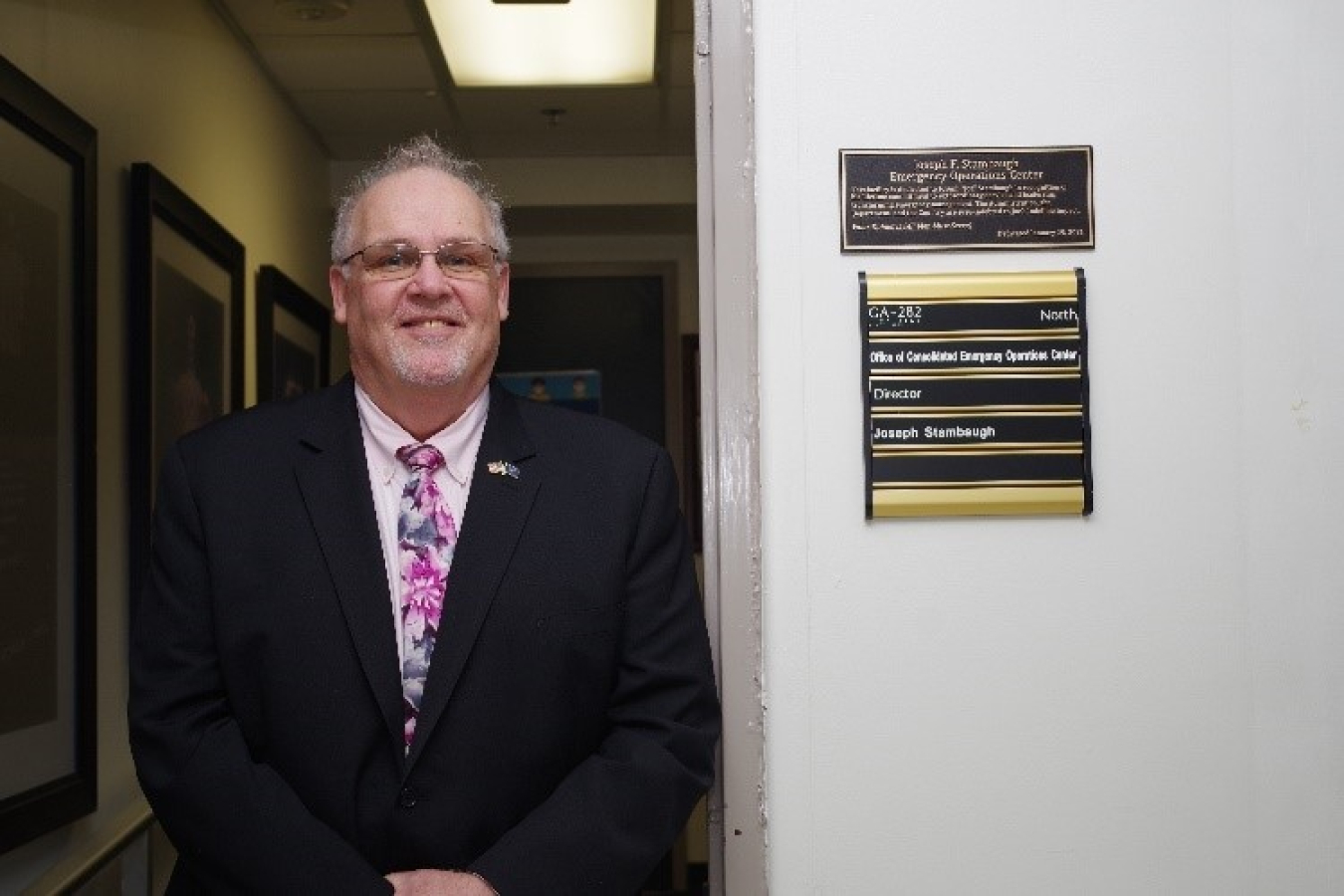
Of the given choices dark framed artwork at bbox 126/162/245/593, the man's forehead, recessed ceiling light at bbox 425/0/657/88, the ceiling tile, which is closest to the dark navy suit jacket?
the man's forehead

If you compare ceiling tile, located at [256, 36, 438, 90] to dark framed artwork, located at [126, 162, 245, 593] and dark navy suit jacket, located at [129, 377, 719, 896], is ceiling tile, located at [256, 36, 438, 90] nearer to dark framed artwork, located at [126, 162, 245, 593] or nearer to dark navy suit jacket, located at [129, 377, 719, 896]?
dark framed artwork, located at [126, 162, 245, 593]

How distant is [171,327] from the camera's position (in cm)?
327

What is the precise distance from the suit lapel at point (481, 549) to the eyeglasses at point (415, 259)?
0.67 feet

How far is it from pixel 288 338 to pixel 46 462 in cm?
207

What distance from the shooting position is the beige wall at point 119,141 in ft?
8.70

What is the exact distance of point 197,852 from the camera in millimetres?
1685

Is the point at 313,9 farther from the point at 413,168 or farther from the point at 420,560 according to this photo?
the point at 420,560

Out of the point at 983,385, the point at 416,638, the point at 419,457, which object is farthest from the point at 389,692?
the point at 983,385

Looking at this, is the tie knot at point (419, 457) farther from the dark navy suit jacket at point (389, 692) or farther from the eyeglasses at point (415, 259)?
the eyeglasses at point (415, 259)

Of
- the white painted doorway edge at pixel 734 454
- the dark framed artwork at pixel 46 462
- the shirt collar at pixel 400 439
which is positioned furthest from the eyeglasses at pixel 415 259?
the dark framed artwork at pixel 46 462

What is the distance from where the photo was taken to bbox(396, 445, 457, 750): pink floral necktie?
1766mm

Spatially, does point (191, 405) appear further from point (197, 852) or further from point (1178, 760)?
point (1178, 760)

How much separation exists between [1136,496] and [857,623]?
396 mm

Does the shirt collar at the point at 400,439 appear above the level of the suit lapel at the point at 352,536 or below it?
above
